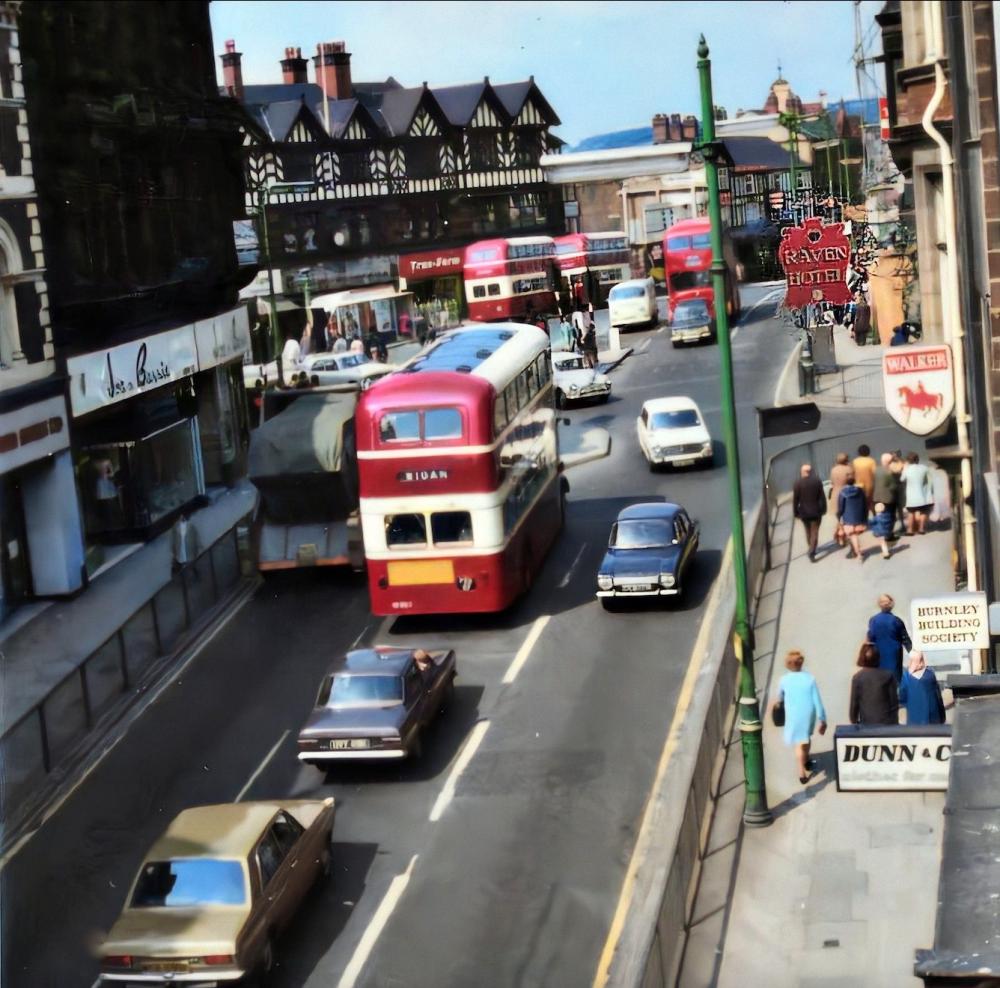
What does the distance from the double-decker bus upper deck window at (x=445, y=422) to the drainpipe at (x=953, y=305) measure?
6796mm

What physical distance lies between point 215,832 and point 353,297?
19.8 metres

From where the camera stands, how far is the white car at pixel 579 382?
114 feet

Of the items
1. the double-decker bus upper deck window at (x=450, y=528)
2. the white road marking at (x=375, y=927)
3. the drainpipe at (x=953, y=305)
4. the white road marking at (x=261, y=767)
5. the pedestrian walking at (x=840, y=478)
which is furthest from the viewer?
the pedestrian walking at (x=840, y=478)

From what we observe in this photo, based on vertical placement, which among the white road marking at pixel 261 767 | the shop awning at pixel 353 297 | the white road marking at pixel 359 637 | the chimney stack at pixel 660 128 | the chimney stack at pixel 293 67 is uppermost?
the chimney stack at pixel 293 67

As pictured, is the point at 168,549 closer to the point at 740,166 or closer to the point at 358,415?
the point at 358,415

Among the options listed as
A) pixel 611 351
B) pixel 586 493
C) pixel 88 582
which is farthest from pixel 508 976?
pixel 611 351

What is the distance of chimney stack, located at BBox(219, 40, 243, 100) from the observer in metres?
23.7

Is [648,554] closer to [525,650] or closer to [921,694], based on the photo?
[525,650]

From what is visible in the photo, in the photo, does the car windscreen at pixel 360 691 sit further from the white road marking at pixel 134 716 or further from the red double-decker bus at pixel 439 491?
the red double-decker bus at pixel 439 491

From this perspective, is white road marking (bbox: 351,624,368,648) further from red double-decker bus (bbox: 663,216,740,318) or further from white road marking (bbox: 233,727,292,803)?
red double-decker bus (bbox: 663,216,740,318)

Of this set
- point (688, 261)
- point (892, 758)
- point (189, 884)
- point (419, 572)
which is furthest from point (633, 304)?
point (189, 884)

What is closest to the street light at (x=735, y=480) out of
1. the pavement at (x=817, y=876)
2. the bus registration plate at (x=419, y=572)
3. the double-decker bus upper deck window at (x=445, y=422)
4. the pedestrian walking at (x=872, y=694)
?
the pavement at (x=817, y=876)

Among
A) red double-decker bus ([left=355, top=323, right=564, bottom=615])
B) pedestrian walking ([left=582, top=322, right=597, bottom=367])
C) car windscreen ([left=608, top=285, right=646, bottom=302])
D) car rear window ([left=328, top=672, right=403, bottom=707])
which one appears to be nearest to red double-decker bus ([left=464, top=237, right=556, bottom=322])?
pedestrian walking ([left=582, top=322, right=597, bottom=367])

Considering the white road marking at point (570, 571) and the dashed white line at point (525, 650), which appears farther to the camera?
the white road marking at point (570, 571)
